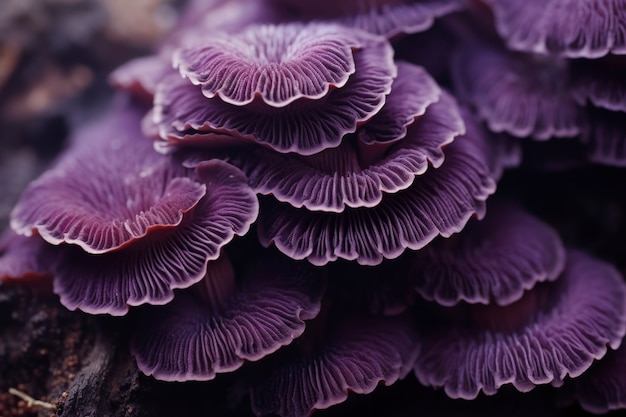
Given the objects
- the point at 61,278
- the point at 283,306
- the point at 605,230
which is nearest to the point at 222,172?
the point at 283,306

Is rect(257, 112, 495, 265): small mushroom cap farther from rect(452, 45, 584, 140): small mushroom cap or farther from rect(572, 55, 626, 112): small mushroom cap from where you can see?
rect(572, 55, 626, 112): small mushroom cap

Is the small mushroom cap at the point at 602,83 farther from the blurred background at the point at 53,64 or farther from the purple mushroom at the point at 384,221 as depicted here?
the blurred background at the point at 53,64

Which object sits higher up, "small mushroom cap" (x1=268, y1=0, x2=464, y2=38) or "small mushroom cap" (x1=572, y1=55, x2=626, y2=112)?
"small mushroom cap" (x1=268, y1=0, x2=464, y2=38)

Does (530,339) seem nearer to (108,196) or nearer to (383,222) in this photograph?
(383,222)

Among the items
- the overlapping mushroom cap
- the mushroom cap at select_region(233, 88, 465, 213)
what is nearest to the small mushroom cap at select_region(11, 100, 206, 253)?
the overlapping mushroom cap

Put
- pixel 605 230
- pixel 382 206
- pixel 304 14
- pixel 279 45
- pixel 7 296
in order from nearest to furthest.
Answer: pixel 382 206, pixel 279 45, pixel 7 296, pixel 304 14, pixel 605 230

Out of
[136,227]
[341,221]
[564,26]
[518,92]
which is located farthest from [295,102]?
[564,26]

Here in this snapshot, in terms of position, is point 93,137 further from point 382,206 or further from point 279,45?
point 382,206
